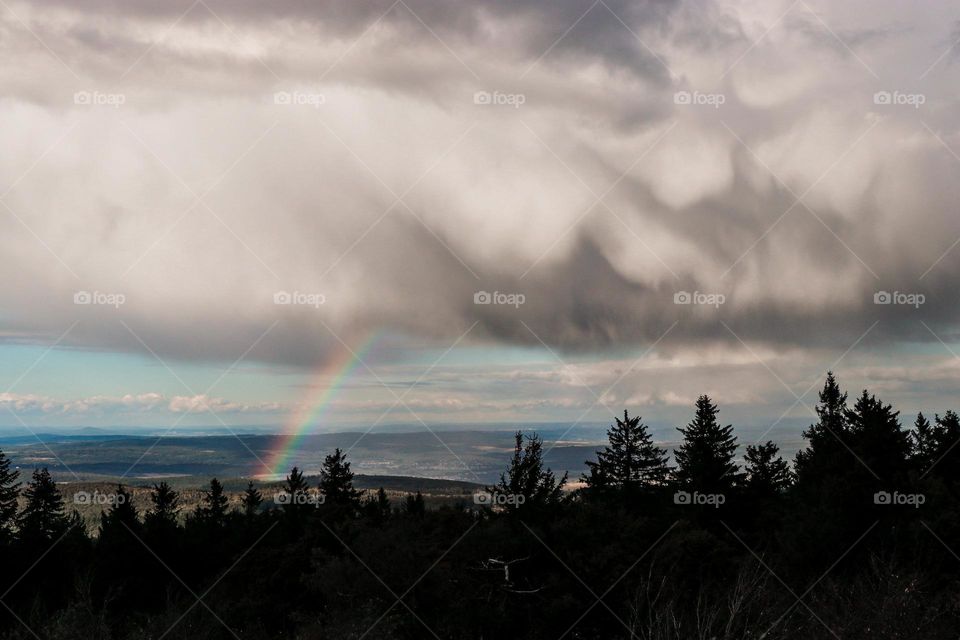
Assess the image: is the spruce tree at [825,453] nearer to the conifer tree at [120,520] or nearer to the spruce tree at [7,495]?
the conifer tree at [120,520]

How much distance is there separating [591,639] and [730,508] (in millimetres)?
26999

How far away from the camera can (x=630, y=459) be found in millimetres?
82562

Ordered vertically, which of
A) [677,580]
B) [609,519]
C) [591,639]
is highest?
[609,519]

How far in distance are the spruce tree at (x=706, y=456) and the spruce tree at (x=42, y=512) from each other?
58869mm

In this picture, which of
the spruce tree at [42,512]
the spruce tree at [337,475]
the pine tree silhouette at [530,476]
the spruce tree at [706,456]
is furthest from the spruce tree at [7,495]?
the spruce tree at [706,456]

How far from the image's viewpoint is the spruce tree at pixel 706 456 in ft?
219

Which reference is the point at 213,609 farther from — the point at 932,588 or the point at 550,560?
the point at 932,588

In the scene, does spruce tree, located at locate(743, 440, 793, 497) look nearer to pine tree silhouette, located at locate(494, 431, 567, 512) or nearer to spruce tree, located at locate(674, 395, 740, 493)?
spruce tree, located at locate(674, 395, 740, 493)

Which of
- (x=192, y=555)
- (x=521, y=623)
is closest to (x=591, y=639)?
(x=521, y=623)

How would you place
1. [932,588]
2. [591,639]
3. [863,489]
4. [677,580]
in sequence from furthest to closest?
[863,489] → [677,580] → [591,639] → [932,588]

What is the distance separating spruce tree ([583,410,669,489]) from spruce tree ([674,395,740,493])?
594 centimetres

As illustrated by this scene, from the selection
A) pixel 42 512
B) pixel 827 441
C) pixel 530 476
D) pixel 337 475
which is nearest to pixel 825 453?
pixel 827 441

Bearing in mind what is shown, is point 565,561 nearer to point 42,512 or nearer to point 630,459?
point 630,459

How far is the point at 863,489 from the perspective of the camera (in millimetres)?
51312
